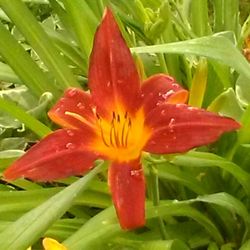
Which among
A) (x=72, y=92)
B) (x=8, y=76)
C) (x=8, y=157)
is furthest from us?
(x=8, y=76)

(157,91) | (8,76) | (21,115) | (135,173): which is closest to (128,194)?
(135,173)

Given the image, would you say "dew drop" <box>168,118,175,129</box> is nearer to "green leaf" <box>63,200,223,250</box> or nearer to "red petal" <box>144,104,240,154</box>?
"red petal" <box>144,104,240,154</box>

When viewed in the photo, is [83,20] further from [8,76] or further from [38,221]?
[38,221]

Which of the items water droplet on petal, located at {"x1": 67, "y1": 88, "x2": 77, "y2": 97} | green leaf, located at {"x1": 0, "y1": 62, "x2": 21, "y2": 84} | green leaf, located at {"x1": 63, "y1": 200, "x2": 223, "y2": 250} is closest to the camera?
water droplet on petal, located at {"x1": 67, "y1": 88, "x2": 77, "y2": 97}

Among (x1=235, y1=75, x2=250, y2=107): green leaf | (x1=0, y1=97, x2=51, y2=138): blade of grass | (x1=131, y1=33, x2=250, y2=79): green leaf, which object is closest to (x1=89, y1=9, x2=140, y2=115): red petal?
(x1=131, y1=33, x2=250, y2=79): green leaf

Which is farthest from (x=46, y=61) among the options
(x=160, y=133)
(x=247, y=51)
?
(x=160, y=133)
